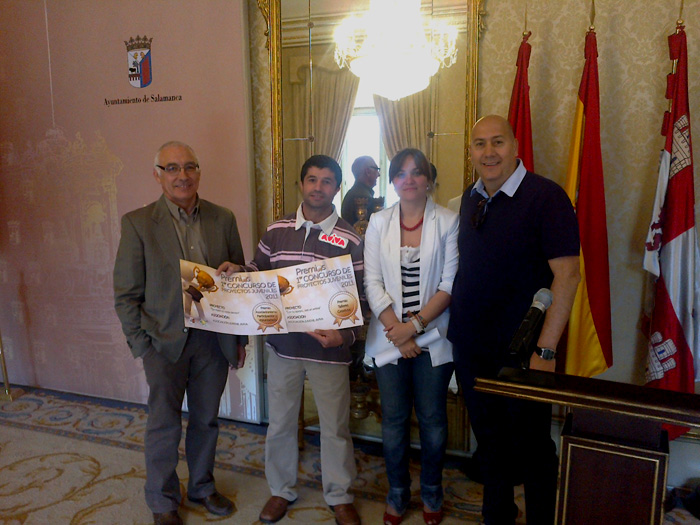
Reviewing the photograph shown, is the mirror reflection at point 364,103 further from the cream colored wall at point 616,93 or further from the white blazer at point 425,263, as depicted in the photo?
the white blazer at point 425,263

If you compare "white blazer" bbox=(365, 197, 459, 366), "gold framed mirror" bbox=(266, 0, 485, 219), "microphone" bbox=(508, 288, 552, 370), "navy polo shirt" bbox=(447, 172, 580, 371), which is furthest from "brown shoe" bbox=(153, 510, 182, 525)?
"microphone" bbox=(508, 288, 552, 370)

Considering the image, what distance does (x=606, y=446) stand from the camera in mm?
1047

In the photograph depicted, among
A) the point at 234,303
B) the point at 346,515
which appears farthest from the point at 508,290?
the point at 346,515

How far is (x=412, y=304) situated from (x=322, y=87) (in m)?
1.40

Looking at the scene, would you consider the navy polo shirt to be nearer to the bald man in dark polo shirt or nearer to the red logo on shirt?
the bald man in dark polo shirt

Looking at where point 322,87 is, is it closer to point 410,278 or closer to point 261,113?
point 261,113

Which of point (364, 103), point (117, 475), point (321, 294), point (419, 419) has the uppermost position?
point (364, 103)

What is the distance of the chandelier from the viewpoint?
245 centimetres

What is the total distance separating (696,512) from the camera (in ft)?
7.29

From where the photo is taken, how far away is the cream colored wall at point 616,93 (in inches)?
88.9

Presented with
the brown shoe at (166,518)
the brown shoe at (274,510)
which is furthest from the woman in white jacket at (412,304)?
the brown shoe at (166,518)

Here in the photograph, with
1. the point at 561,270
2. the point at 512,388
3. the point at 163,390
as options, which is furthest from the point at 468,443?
the point at 512,388

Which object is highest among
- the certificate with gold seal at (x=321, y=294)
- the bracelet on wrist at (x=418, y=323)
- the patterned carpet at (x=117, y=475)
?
the certificate with gold seal at (x=321, y=294)

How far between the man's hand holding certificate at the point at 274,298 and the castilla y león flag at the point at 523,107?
104 centimetres
